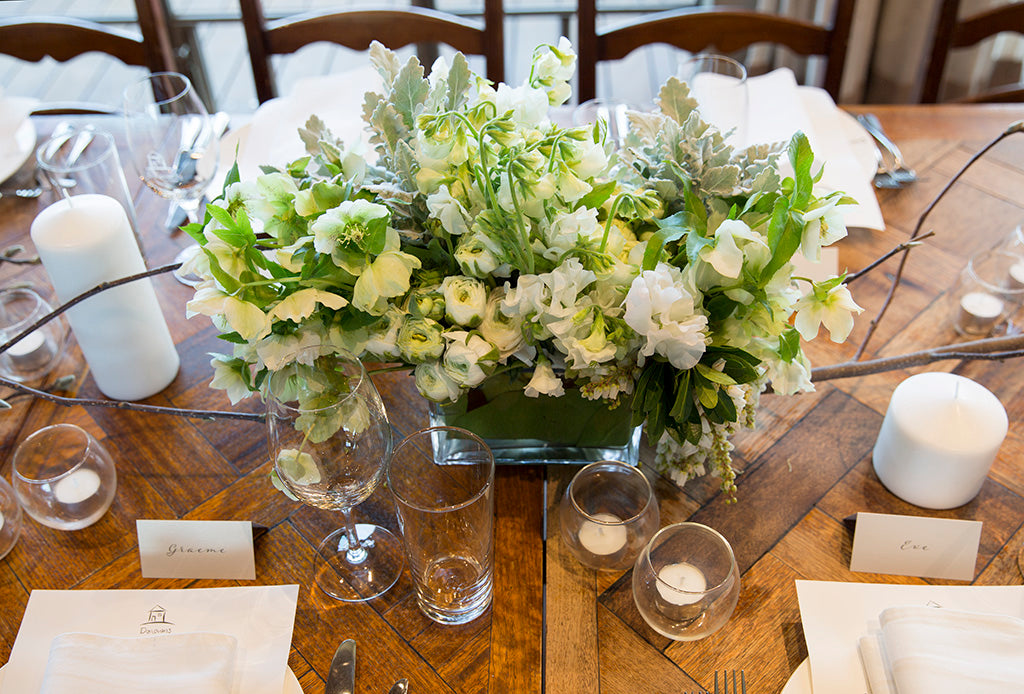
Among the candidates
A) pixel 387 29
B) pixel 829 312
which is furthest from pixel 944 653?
pixel 387 29

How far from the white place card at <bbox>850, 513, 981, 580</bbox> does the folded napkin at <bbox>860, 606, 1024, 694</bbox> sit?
0.25 feet

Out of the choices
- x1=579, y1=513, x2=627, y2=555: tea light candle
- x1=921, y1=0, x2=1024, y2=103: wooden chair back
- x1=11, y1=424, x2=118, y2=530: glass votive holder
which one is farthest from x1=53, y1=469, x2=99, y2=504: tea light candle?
x1=921, y1=0, x2=1024, y2=103: wooden chair back

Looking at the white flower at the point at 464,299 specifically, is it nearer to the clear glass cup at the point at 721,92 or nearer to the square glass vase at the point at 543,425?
the square glass vase at the point at 543,425

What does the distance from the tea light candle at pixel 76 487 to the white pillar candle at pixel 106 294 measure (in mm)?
141

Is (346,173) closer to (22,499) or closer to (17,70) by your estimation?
(22,499)

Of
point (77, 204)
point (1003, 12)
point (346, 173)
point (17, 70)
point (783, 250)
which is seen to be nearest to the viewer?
point (783, 250)

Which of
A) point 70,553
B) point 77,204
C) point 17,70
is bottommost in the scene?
point 17,70

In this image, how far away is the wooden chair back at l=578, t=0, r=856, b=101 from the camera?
151 centimetres

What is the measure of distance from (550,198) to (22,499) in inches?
23.9

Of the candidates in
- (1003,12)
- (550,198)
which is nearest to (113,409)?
(550,198)

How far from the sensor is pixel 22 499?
0.83 m

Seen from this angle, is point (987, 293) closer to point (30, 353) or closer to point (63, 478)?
point (63, 478)

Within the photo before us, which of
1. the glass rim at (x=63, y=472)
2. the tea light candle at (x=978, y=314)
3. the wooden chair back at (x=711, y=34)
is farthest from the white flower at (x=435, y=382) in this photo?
the wooden chair back at (x=711, y=34)

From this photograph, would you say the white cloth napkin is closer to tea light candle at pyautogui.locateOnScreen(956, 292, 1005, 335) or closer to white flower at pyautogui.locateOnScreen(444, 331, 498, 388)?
white flower at pyautogui.locateOnScreen(444, 331, 498, 388)
